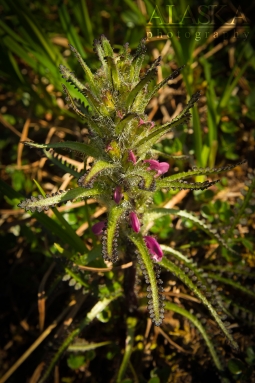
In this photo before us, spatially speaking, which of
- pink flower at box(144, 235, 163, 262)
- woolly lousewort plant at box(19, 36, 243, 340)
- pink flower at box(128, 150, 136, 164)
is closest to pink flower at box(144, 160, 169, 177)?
woolly lousewort plant at box(19, 36, 243, 340)

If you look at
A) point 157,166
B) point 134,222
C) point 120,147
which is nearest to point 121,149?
point 120,147

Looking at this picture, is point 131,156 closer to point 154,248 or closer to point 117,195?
point 117,195

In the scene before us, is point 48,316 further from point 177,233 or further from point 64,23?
point 64,23

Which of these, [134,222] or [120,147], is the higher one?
[120,147]

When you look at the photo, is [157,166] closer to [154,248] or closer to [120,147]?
[120,147]

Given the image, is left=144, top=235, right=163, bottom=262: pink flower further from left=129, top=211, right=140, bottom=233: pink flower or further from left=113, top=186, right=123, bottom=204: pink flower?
left=113, top=186, right=123, bottom=204: pink flower

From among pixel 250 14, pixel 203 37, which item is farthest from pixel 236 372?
pixel 250 14

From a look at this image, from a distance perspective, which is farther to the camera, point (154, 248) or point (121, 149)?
point (154, 248)

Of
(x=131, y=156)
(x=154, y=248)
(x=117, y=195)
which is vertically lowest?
(x=154, y=248)
